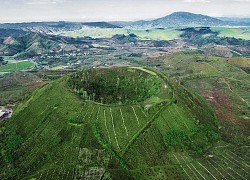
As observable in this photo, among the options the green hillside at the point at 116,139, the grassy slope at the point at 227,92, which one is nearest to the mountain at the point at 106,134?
Answer: the green hillside at the point at 116,139

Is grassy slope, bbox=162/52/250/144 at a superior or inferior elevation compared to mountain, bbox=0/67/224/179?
inferior

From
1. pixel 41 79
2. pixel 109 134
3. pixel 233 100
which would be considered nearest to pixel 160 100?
pixel 109 134

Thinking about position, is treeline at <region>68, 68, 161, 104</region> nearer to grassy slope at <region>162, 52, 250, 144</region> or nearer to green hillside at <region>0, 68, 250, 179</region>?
green hillside at <region>0, 68, 250, 179</region>

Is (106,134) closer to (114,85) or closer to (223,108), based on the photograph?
(114,85)

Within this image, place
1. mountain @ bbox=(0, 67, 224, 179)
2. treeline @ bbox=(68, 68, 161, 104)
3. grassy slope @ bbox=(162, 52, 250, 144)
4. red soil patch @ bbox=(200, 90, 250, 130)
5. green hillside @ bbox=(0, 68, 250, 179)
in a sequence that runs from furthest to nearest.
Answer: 1. treeline @ bbox=(68, 68, 161, 104)
2. red soil patch @ bbox=(200, 90, 250, 130)
3. grassy slope @ bbox=(162, 52, 250, 144)
4. mountain @ bbox=(0, 67, 224, 179)
5. green hillside @ bbox=(0, 68, 250, 179)

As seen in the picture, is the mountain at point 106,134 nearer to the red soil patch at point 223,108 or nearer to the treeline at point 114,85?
the treeline at point 114,85

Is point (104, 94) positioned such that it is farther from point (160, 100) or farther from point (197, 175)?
point (197, 175)

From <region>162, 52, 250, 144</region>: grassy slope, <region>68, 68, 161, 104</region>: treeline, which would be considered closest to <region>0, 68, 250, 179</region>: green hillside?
<region>68, 68, 161, 104</region>: treeline

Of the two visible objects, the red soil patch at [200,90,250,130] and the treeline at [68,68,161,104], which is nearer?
the red soil patch at [200,90,250,130]
